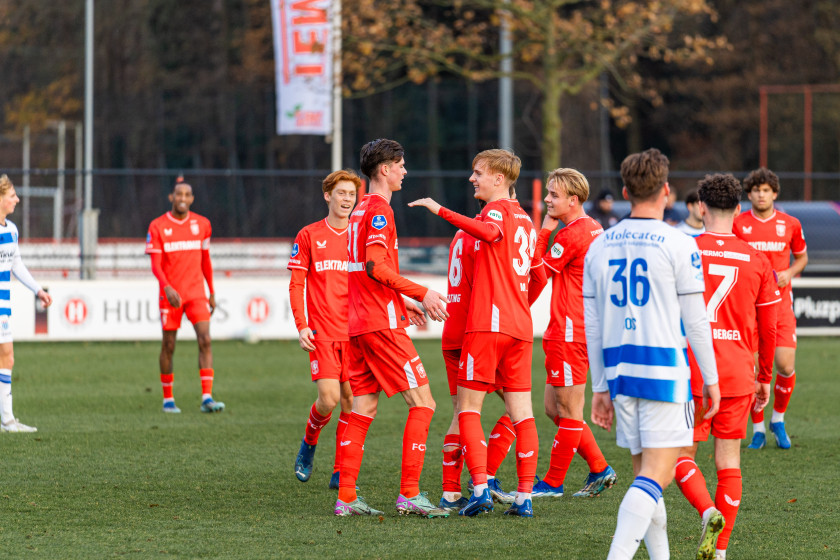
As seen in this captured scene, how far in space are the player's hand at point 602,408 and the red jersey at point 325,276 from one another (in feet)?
8.78

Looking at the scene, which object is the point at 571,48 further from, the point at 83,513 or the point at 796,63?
the point at 796,63

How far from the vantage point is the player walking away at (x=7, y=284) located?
8906 millimetres

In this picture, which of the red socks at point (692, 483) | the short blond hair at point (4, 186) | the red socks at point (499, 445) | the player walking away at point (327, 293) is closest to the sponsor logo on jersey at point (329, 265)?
the player walking away at point (327, 293)

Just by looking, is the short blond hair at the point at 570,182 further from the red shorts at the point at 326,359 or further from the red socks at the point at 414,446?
the red shorts at the point at 326,359

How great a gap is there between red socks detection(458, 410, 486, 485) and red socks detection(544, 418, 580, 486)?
Answer: 0.78 metres

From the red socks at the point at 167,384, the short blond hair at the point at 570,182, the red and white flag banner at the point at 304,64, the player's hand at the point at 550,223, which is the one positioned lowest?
the red socks at the point at 167,384

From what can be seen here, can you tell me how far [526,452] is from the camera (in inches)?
244

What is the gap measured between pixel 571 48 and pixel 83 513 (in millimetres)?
16132

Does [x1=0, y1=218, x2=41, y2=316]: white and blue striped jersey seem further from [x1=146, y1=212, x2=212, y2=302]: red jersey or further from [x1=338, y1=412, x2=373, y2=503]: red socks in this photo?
[x1=338, y1=412, x2=373, y2=503]: red socks

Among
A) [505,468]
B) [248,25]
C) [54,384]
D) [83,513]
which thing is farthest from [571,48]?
[248,25]

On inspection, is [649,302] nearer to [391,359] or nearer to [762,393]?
[762,393]

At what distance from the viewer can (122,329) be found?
1650 cm

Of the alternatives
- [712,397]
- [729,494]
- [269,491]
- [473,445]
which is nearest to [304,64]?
[269,491]

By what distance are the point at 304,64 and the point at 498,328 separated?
47.7ft
